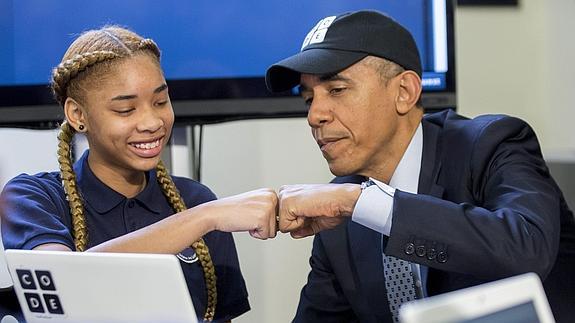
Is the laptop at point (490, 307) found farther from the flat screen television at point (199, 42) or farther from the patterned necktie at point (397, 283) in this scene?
the flat screen television at point (199, 42)

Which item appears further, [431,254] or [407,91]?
[407,91]

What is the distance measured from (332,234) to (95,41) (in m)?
0.59

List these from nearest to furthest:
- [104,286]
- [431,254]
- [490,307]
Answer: [490,307], [104,286], [431,254]

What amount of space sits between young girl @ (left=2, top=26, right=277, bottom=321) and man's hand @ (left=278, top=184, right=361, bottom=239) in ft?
0.65

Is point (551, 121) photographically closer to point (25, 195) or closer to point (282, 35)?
point (282, 35)

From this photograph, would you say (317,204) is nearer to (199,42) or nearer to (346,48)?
(346,48)

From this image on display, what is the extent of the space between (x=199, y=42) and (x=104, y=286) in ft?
4.23

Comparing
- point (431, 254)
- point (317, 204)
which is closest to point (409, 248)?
point (431, 254)

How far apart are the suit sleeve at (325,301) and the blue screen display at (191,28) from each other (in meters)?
0.60

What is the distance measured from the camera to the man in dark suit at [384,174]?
1616 millimetres

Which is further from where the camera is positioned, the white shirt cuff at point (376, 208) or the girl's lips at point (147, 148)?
the girl's lips at point (147, 148)

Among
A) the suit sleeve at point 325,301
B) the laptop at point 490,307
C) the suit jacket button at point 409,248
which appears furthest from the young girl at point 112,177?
the laptop at point 490,307

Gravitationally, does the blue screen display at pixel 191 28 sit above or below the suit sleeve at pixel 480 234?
above

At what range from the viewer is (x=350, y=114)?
1.83 m
